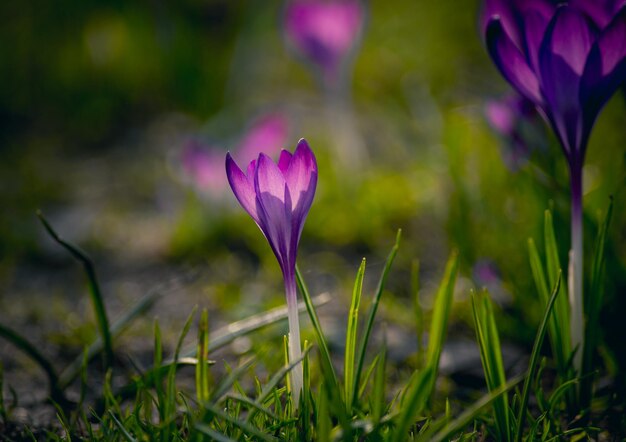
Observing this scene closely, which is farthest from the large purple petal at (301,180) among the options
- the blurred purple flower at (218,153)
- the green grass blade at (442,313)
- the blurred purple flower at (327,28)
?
the blurred purple flower at (327,28)

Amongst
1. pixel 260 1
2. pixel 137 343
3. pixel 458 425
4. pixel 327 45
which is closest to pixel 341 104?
pixel 327 45

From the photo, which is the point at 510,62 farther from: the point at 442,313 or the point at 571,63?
the point at 442,313

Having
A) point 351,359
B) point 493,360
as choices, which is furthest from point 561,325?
point 351,359

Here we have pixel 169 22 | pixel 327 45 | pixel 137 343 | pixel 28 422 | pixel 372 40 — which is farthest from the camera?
pixel 372 40

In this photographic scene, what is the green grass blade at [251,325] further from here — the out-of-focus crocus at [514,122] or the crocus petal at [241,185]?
the out-of-focus crocus at [514,122]

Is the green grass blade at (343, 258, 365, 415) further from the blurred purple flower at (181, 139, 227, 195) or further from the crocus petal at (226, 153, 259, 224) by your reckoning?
the blurred purple flower at (181, 139, 227, 195)

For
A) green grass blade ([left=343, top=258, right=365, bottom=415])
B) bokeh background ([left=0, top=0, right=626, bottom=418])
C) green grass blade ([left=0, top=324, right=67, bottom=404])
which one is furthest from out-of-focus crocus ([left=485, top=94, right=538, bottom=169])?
green grass blade ([left=0, top=324, right=67, bottom=404])

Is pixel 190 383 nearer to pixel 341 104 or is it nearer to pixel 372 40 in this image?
pixel 341 104
